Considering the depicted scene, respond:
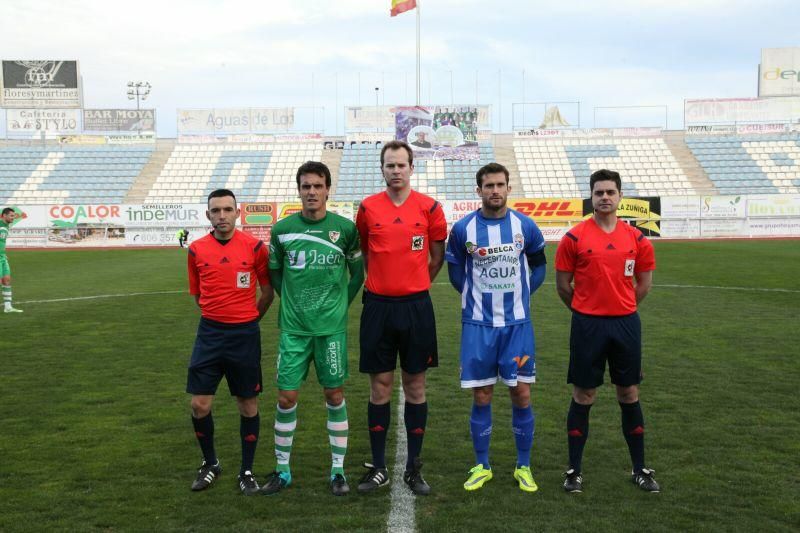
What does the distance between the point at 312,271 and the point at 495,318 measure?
1.21 meters

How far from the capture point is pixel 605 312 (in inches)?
182

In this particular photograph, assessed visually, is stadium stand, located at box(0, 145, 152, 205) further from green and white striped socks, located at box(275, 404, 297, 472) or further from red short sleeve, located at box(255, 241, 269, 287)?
green and white striped socks, located at box(275, 404, 297, 472)

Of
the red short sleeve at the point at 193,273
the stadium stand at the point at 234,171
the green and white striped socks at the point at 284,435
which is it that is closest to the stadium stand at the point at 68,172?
the stadium stand at the point at 234,171

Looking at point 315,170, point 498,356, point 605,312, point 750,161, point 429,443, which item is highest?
point 750,161

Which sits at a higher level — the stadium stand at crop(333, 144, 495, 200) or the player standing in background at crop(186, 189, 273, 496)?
the stadium stand at crop(333, 144, 495, 200)

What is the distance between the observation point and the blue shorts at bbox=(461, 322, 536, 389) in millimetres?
4695

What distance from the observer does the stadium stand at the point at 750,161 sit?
4456 centimetres

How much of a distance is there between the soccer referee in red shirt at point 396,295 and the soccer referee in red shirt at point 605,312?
92 cm

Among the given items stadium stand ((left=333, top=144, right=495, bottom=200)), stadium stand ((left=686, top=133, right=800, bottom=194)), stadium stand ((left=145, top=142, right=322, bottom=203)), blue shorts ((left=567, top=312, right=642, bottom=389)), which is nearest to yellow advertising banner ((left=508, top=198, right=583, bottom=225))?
stadium stand ((left=333, top=144, right=495, bottom=200))

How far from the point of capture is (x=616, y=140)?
2009 inches

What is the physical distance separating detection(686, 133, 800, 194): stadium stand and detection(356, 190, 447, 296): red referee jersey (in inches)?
1719

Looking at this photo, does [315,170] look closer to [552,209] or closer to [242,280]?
[242,280]

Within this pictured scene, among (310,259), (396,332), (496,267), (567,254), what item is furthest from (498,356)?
(310,259)

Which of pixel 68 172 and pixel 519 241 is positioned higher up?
pixel 68 172
